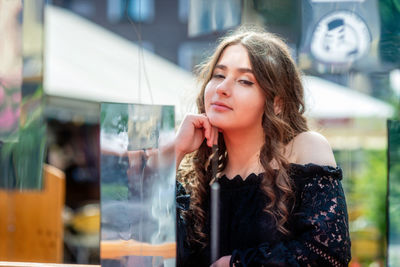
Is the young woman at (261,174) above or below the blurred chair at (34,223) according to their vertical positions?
above

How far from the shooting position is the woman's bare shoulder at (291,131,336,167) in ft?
4.40

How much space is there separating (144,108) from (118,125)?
76 mm

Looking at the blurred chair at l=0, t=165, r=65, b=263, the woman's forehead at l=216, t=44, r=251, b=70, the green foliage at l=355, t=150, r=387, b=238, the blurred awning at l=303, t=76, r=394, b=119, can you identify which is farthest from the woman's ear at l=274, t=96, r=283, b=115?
the green foliage at l=355, t=150, r=387, b=238

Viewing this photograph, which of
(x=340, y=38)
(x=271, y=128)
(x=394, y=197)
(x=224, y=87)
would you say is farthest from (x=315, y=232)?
(x=340, y=38)

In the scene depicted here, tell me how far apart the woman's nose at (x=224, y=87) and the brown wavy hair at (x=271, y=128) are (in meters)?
0.08

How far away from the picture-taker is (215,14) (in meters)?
1.94

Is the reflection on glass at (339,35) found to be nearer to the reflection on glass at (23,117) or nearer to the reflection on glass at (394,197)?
the reflection on glass at (394,197)

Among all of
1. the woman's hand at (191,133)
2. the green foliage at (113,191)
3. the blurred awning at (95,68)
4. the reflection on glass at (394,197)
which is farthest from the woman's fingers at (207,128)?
the blurred awning at (95,68)

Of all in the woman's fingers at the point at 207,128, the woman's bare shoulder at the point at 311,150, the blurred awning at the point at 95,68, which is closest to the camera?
the woman's bare shoulder at the point at 311,150

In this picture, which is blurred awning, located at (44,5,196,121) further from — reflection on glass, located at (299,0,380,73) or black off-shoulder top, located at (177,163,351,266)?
black off-shoulder top, located at (177,163,351,266)

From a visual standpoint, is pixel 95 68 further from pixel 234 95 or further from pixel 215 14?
pixel 234 95

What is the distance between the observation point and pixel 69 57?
14.5 feet

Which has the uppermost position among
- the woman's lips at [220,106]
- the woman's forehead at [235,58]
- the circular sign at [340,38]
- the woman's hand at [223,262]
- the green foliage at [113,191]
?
the circular sign at [340,38]

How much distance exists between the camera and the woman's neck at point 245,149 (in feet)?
4.84
